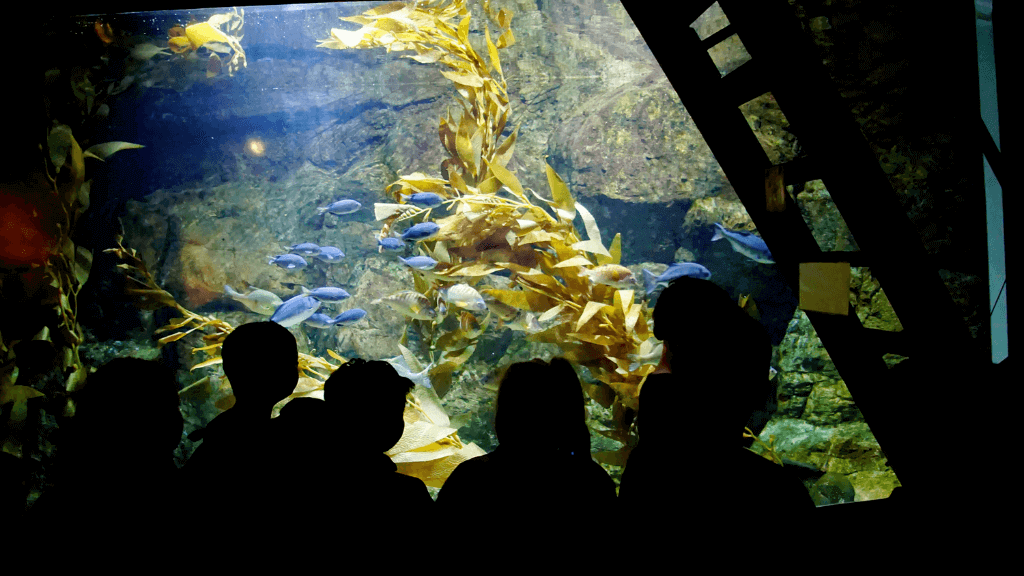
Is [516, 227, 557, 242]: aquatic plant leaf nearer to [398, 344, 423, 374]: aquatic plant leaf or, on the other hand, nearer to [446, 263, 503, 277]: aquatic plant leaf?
[446, 263, 503, 277]: aquatic plant leaf

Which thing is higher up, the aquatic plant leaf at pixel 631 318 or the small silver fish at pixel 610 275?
the small silver fish at pixel 610 275

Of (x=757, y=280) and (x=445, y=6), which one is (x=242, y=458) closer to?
(x=445, y=6)

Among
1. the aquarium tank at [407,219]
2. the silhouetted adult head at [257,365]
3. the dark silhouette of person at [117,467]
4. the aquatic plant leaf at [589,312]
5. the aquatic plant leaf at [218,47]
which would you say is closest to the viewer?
the dark silhouette of person at [117,467]

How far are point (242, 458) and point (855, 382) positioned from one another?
2130 mm

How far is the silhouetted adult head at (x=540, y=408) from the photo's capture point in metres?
1.19

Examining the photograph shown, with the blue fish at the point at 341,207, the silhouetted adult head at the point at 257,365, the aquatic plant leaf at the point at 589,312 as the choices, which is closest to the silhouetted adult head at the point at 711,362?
the aquatic plant leaf at the point at 589,312

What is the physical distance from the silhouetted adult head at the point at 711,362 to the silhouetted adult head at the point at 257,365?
3.72ft

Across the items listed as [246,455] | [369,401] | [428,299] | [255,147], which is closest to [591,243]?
[428,299]

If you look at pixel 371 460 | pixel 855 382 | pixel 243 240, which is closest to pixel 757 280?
pixel 855 382

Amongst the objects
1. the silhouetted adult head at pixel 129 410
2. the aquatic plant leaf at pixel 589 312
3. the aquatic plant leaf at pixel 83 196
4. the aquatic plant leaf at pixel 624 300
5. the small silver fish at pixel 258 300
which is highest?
the aquatic plant leaf at pixel 624 300

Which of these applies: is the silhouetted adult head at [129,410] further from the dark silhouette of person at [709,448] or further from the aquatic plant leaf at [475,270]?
the aquatic plant leaf at [475,270]

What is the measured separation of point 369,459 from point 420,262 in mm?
1815

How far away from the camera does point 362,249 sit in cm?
694

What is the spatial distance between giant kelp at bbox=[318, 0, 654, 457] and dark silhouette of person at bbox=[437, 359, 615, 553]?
113 centimetres
